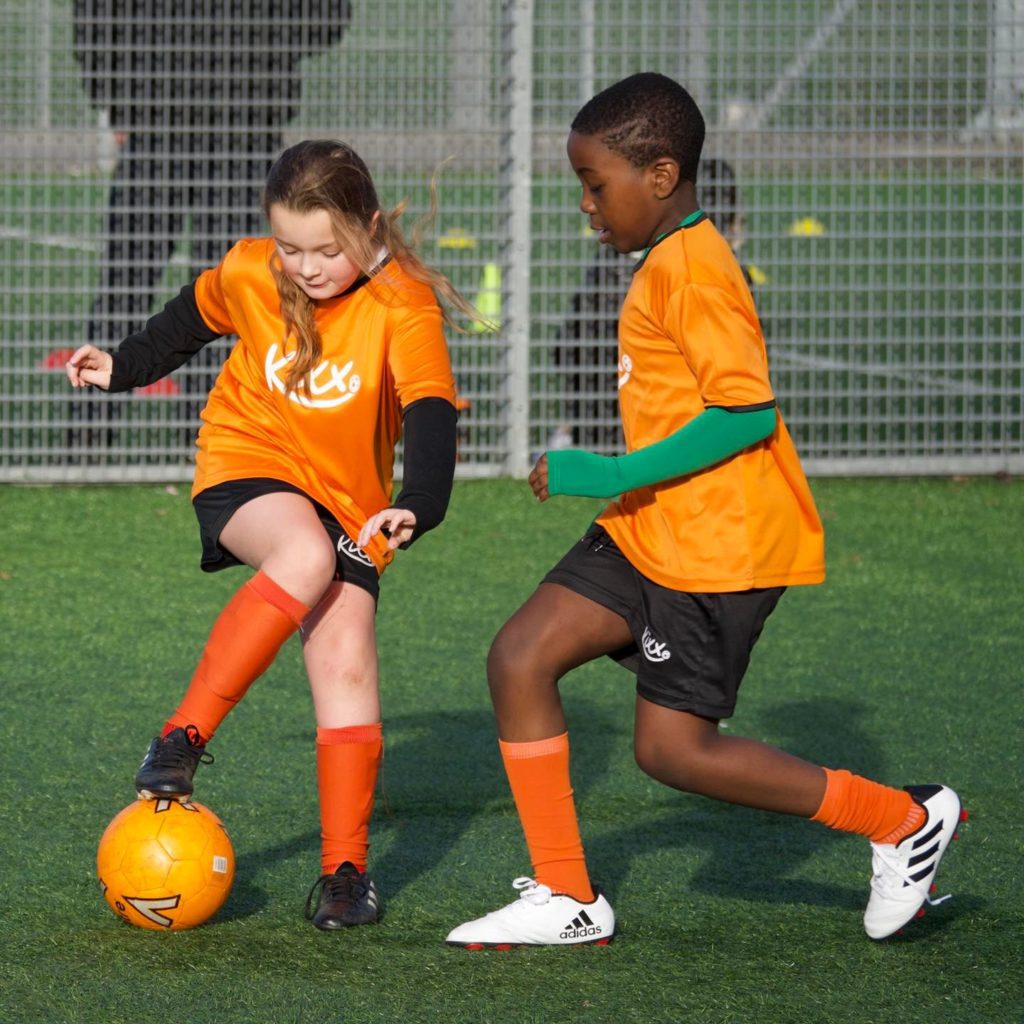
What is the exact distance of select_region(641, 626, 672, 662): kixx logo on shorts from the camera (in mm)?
3201

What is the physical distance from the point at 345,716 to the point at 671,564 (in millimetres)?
769

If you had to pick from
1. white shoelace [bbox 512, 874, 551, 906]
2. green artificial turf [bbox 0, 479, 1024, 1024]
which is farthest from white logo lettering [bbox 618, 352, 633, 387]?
green artificial turf [bbox 0, 479, 1024, 1024]

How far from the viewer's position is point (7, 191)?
353 inches

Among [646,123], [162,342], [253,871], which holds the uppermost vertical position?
[646,123]

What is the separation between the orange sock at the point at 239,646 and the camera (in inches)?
132

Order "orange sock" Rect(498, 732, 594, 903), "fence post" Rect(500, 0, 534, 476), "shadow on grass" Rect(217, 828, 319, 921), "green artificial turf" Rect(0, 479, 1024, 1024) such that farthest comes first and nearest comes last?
"fence post" Rect(500, 0, 534, 476)
"shadow on grass" Rect(217, 828, 319, 921)
"orange sock" Rect(498, 732, 594, 903)
"green artificial turf" Rect(0, 479, 1024, 1024)

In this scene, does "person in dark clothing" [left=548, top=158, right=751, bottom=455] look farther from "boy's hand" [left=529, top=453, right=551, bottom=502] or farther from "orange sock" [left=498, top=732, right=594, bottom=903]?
"boy's hand" [left=529, top=453, right=551, bottom=502]

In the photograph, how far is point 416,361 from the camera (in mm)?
3469

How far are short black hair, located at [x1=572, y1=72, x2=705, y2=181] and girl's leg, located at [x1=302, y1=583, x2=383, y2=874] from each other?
103cm

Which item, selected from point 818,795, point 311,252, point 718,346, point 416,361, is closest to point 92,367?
point 311,252

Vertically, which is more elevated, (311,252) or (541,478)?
(311,252)

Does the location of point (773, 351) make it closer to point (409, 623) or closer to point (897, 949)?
point (409, 623)

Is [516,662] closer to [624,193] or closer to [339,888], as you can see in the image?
[339,888]

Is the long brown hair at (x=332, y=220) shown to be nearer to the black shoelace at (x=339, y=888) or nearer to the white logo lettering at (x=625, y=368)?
the white logo lettering at (x=625, y=368)
